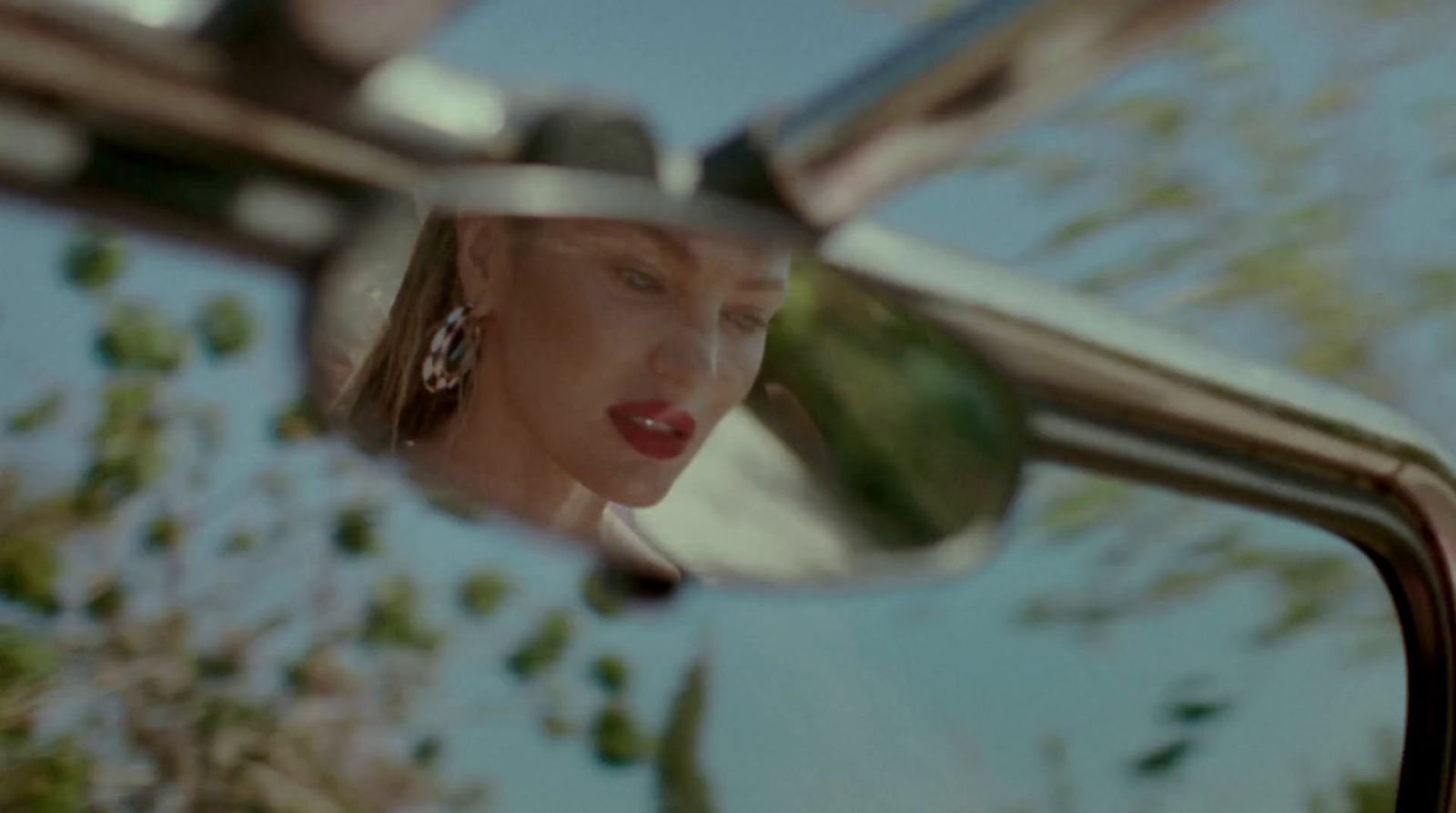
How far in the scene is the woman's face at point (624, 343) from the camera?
1.80 feet

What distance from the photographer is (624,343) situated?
57 centimetres

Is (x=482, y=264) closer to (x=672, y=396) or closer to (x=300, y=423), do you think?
(x=672, y=396)

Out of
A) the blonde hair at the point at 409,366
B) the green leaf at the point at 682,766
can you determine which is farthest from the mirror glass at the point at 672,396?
the green leaf at the point at 682,766

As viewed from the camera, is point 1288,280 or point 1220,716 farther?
point 1288,280

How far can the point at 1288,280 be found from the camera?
2.30 m

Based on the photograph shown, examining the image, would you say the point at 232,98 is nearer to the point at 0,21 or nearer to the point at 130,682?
the point at 0,21

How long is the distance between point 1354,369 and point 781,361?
2004 millimetres

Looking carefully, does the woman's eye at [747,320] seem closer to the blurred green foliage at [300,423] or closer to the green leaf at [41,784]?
the blurred green foliage at [300,423]

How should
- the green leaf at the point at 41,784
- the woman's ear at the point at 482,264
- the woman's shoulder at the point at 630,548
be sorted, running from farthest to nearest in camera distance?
the green leaf at the point at 41,784 < the woman's shoulder at the point at 630,548 < the woman's ear at the point at 482,264

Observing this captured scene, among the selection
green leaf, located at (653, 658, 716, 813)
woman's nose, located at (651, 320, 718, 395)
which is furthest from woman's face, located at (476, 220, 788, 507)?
green leaf, located at (653, 658, 716, 813)

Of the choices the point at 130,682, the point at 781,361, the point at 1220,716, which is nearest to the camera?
the point at 781,361

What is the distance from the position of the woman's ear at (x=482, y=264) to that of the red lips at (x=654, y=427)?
57 millimetres

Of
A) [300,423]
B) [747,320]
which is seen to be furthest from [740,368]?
[300,423]

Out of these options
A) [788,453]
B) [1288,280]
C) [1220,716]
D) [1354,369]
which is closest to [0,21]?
[788,453]
